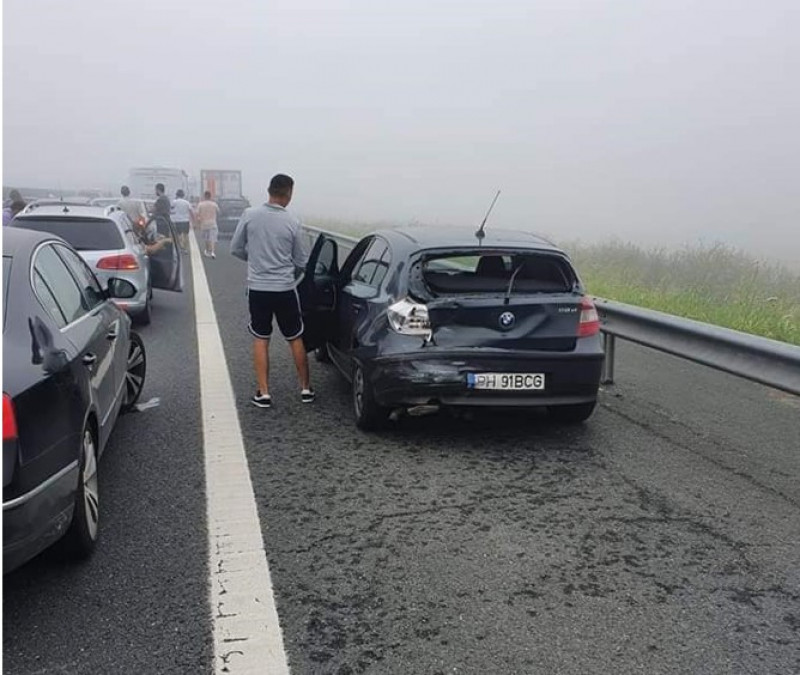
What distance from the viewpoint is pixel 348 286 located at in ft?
22.5

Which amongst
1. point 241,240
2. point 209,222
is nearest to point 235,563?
point 241,240

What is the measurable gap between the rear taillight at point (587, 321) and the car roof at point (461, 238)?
1.60 feet

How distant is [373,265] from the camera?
6516 millimetres

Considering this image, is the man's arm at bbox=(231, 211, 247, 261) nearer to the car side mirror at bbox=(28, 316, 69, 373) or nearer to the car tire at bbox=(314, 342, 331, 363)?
the car tire at bbox=(314, 342, 331, 363)

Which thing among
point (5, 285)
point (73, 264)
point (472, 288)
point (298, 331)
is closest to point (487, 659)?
point (5, 285)

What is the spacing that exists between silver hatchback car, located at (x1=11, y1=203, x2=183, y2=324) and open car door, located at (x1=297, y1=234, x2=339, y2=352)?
352 centimetres

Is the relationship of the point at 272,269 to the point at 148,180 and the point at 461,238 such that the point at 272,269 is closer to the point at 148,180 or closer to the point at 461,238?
the point at 461,238

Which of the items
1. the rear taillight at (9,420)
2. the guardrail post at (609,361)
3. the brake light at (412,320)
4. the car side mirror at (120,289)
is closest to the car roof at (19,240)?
the car side mirror at (120,289)

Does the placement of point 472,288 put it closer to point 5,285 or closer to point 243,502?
point 243,502

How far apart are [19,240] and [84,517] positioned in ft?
5.16

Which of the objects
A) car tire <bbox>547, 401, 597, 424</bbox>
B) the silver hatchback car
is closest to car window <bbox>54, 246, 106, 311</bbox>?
car tire <bbox>547, 401, 597, 424</bbox>

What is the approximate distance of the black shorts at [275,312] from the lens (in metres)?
6.62

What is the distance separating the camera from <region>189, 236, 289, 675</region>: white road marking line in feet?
9.86

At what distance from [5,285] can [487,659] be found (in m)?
2.64
